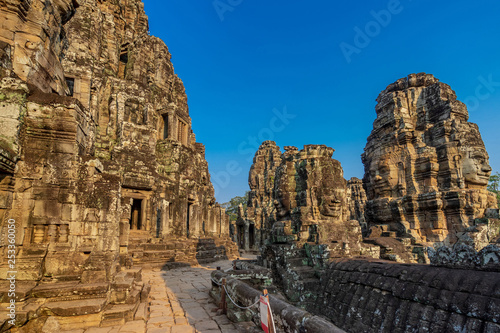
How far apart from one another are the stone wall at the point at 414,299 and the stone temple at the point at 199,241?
0.05 ft

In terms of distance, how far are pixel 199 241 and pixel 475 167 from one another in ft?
46.8

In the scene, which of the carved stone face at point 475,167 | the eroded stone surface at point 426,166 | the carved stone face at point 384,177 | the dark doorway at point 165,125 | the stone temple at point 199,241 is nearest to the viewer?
the stone temple at point 199,241

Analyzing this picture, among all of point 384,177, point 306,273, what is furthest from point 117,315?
point 384,177

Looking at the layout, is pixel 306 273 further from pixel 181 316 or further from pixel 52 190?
pixel 52 190

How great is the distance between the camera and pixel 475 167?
11164mm

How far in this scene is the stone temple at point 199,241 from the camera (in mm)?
3834

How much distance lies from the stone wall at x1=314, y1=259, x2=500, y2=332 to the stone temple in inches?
0.6

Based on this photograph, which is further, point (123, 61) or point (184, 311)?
point (123, 61)

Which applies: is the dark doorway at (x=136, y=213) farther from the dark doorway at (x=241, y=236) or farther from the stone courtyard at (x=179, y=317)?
the dark doorway at (x=241, y=236)

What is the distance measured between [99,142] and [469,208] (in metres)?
17.8

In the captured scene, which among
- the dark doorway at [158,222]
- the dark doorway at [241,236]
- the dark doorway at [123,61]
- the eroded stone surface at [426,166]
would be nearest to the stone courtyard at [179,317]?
the dark doorway at [158,222]

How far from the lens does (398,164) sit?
40.1 ft

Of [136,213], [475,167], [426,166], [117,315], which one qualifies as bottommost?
[117,315]

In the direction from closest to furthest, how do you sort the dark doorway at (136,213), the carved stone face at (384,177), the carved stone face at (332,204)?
the carved stone face at (332,204) → the carved stone face at (384,177) → the dark doorway at (136,213)
